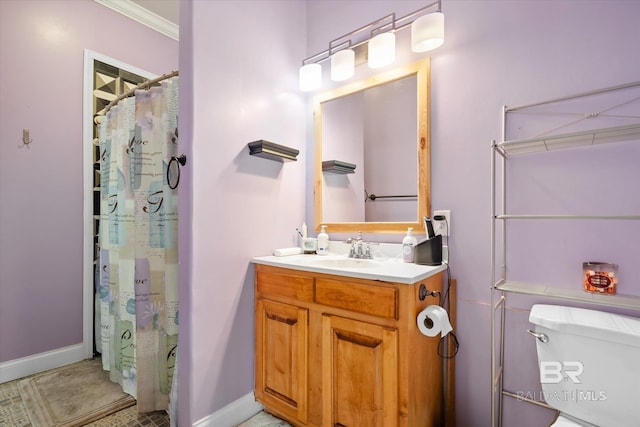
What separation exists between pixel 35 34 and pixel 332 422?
3179 millimetres

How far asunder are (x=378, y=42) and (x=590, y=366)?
5.66 ft

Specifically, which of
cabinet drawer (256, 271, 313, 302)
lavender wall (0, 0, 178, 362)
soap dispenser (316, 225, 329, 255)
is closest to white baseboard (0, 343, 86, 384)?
lavender wall (0, 0, 178, 362)

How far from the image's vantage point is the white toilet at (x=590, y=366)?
913 millimetres

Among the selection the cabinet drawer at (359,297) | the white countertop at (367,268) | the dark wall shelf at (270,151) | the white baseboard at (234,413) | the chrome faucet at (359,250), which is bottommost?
the white baseboard at (234,413)

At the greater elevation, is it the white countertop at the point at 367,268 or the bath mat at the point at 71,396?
the white countertop at the point at 367,268

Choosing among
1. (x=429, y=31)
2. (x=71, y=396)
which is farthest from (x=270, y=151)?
(x=71, y=396)

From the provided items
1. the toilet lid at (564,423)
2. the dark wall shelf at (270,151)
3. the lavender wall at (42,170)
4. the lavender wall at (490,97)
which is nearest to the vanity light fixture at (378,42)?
the lavender wall at (490,97)

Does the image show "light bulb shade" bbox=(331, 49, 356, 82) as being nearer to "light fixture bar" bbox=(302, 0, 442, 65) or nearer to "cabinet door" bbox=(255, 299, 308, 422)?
"light fixture bar" bbox=(302, 0, 442, 65)

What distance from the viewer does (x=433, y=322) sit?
1.11 metres

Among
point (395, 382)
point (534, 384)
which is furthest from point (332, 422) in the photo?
point (534, 384)

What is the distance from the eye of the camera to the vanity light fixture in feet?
4.63

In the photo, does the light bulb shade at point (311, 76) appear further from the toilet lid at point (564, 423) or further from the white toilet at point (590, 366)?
the toilet lid at point (564, 423)

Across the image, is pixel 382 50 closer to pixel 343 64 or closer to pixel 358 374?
pixel 343 64

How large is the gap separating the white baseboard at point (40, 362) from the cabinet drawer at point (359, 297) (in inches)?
85.0
